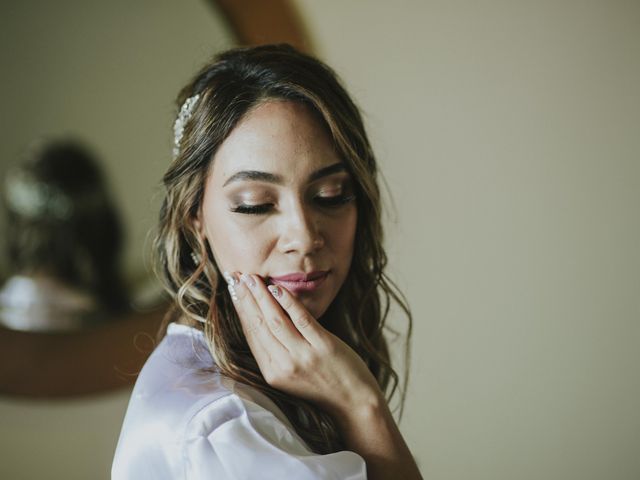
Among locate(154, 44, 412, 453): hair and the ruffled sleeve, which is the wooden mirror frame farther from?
the ruffled sleeve

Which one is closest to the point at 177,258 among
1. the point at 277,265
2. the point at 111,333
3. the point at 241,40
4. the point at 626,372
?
the point at 277,265

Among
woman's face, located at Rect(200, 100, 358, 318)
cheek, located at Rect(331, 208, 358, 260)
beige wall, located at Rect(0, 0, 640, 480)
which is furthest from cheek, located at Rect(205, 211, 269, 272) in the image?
beige wall, located at Rect(0, 0, 640, 480)

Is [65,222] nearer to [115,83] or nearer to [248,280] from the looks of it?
[115,83]

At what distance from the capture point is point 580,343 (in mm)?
1833

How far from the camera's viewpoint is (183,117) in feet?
3.51

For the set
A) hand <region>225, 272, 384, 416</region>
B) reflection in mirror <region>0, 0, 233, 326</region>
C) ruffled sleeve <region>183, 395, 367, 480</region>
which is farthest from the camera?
reflection in mirror <region>0, 0, 233, 326</region>

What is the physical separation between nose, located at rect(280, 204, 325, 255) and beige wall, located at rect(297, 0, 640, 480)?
0.92 m

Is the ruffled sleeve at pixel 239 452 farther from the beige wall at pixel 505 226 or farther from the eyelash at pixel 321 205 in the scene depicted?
the beige wall at pixel 505 226

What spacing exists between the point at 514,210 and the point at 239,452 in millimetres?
1343

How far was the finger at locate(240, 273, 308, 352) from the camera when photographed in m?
0.89

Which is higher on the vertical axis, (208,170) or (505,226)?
(208,170)

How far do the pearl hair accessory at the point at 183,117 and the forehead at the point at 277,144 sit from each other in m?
0.14

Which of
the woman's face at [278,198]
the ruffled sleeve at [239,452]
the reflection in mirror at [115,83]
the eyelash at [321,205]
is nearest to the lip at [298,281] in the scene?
the woman's face at [278,198]

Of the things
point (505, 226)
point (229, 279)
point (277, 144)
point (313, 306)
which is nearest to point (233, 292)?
point (229, 279)
